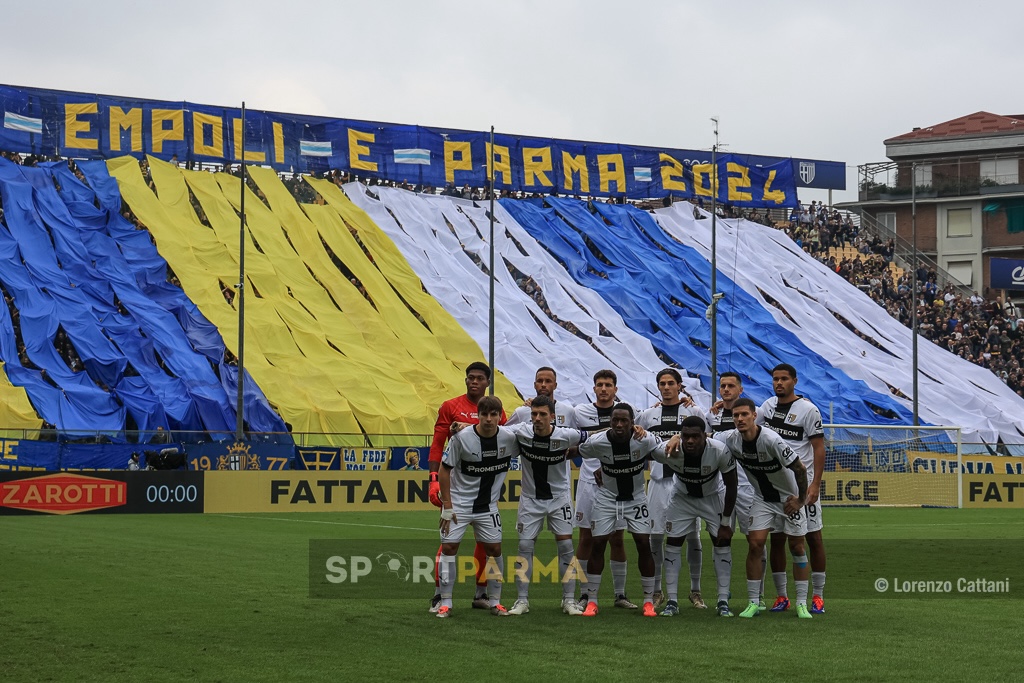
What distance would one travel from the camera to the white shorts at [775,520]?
460 inches

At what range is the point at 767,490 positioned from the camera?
11742 millimetres

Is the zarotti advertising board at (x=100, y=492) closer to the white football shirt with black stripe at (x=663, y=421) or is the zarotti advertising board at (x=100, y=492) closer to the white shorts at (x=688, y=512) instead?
the white football shirt with black stripe at (x=663, y=421)

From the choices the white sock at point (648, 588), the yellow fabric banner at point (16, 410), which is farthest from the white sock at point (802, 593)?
the yellow fabric banner at point (16, 410)

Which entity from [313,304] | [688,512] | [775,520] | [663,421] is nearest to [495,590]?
[688,512]

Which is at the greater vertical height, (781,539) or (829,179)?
(829,179)

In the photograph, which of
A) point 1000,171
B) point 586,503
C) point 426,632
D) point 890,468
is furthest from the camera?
point 1000,171

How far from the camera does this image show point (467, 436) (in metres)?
11.6

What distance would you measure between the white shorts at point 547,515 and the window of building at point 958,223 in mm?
63318

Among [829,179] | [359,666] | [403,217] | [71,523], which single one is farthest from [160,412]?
[829,179]

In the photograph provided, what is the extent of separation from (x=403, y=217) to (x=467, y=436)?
40101mm

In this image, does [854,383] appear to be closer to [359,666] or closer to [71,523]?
[71,523]

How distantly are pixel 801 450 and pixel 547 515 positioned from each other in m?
2.56

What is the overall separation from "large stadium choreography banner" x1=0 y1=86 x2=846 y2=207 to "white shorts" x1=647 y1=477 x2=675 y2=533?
34.2 m

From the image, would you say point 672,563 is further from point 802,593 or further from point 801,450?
point 801,450
